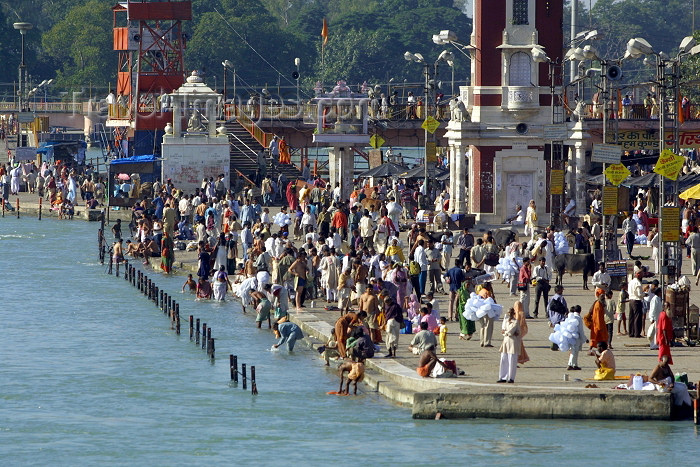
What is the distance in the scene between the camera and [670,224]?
31.6 m

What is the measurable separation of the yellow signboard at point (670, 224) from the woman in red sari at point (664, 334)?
2.47 m

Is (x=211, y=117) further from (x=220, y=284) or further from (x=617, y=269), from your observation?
(x=617, y=269)

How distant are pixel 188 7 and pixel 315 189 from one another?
2990 cm

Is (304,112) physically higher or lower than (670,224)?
higher

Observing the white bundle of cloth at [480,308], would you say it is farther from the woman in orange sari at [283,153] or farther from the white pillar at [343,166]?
the woman in orange sari at [283,153]

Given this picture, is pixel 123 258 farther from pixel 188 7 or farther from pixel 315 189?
pixel 188 7

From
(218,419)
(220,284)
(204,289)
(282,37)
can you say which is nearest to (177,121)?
(204,289)

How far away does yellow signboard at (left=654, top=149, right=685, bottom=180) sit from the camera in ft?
103

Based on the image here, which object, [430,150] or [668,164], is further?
[430,150]

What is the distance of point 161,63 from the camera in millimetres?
84125

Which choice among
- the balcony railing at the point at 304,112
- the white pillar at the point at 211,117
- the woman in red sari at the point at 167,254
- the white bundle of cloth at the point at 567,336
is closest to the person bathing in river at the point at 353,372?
the white bundle of cloth at the point at 567,336

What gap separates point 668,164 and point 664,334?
4.85 m

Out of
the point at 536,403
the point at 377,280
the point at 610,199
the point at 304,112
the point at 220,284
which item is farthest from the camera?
the point at 304,112

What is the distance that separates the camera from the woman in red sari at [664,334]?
27.5 metres
